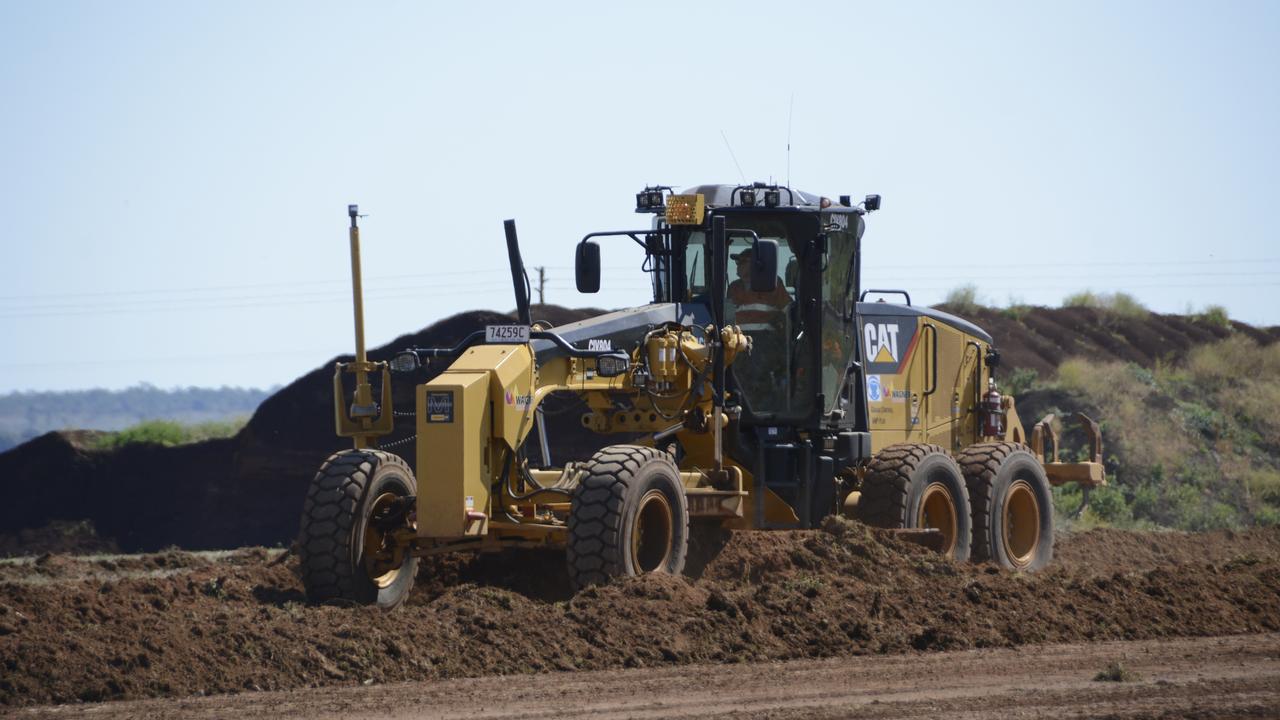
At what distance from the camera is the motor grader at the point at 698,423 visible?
1164 cm

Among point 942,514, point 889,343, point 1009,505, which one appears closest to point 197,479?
point 889,343

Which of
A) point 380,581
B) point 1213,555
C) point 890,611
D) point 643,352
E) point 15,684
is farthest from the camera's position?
point 1213,555

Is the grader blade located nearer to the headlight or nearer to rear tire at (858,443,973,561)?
rear tire at (858,443,973,561)

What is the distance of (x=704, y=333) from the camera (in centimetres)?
1354

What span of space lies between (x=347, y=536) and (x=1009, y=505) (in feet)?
23.8

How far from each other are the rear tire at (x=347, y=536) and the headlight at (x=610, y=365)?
1804 mm

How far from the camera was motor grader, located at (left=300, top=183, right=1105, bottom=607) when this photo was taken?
11641mm

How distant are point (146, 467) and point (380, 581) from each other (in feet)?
51.5

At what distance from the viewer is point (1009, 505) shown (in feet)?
53.0

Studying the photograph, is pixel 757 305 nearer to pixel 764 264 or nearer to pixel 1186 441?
pixel 764 264

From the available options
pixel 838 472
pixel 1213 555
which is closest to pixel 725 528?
pixel 838 472

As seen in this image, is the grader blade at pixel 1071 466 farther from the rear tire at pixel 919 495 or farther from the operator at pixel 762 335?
the operator at pixel 762 335

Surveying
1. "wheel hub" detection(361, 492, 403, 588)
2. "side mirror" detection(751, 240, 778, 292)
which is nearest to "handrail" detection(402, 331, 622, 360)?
"wheel hub" detection(361, 492, 403, 588)

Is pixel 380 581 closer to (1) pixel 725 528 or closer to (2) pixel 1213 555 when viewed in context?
(1) pixel 725 528
